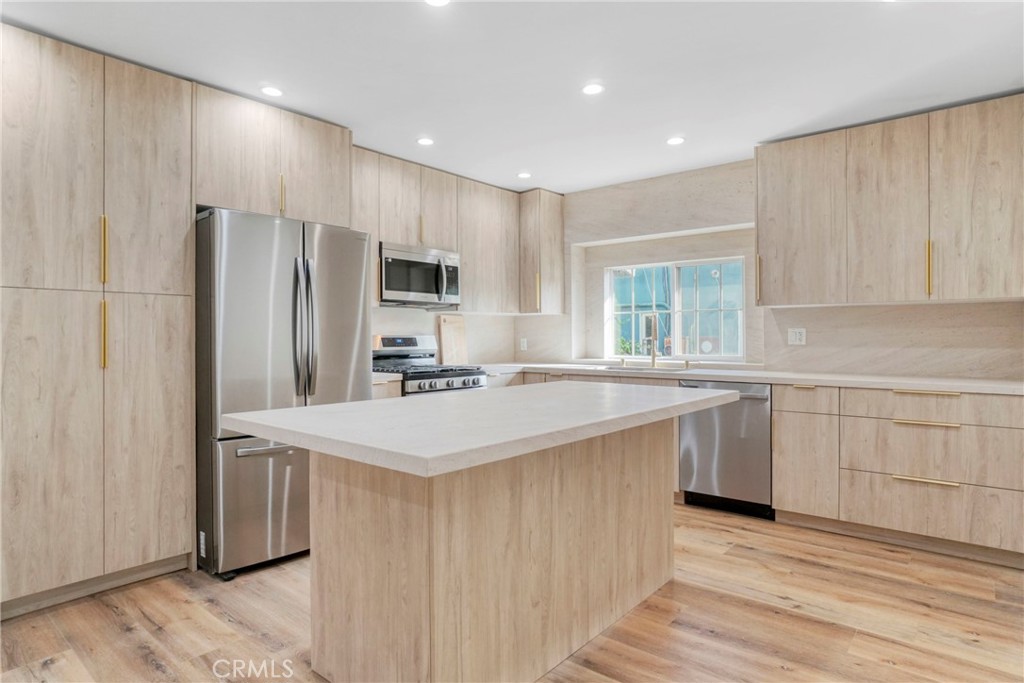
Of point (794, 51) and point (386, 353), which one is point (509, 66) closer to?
point (794, 51)

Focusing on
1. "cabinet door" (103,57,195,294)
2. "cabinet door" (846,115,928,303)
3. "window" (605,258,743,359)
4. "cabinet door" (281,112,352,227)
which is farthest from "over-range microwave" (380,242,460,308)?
"cabinet door" (846,115,928,303)

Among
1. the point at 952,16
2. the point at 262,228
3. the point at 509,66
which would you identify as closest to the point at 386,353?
the point at 262,228

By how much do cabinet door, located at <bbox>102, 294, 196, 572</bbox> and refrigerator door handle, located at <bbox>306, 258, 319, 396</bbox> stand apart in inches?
21.9

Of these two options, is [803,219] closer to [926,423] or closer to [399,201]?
[926,423]

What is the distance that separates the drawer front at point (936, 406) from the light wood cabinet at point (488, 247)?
8.73 feet

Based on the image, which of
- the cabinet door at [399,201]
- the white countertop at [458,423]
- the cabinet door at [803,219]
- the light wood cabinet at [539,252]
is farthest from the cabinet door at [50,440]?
the cabinet door at [803,219]

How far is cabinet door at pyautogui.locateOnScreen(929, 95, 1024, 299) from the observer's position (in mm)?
2967

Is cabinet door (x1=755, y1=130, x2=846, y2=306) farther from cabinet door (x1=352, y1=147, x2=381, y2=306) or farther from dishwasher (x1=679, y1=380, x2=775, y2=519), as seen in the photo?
cabinet door (x1=352, y1=147, x2=381, y2=306)

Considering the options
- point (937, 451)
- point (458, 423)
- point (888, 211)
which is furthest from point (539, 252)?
point (458, 423)

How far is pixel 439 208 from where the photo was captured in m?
4.41

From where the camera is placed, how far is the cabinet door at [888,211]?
10.6 feet

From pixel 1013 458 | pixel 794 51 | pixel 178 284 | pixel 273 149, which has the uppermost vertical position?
pixel 794 51

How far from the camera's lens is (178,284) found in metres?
2.78

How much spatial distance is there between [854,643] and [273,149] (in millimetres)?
3493
